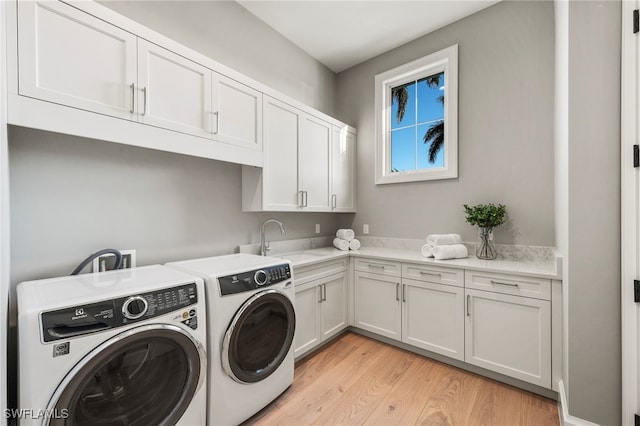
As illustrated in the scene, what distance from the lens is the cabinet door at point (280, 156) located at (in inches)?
89.0

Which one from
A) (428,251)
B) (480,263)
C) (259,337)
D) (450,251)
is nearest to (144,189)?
(259,337)

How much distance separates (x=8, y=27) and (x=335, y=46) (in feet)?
8.70

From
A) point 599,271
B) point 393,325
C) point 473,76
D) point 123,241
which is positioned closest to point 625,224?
point 599,271

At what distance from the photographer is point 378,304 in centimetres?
257

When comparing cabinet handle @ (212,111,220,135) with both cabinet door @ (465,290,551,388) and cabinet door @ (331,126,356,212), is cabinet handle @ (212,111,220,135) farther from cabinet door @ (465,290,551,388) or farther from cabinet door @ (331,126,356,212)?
cabinet door @ (465,290,551,388)

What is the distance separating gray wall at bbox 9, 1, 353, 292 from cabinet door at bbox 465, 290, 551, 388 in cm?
184

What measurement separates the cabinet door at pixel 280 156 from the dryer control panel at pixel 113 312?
3.60ft

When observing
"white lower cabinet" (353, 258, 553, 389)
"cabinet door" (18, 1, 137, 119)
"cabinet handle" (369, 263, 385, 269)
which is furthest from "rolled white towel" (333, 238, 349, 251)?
"cabinet door" (18, 1, 137, 119)

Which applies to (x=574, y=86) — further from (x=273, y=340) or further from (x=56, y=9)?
(x=56, y=9)

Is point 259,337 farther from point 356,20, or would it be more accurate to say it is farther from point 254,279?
point 356,20

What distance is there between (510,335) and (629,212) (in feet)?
3.55

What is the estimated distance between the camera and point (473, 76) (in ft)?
8.43

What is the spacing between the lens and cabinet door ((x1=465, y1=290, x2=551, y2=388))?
178cm

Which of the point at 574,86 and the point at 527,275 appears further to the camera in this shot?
the point at 527,275
